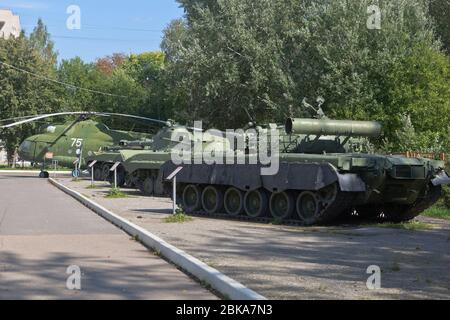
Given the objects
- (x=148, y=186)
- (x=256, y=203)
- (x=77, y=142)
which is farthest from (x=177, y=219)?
(x=77, y=142)

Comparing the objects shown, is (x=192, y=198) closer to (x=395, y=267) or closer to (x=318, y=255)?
(x=318, y=255)

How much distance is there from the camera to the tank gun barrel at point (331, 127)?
1533 centimetres

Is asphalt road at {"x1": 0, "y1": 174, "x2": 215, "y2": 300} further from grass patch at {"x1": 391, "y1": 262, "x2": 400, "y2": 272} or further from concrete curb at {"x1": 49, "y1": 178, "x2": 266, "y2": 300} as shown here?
grass patch at {"x1": 391, "y1": 262, "x2": 400, "y2": 272}

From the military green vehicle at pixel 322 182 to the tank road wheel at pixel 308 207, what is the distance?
0.07 feet

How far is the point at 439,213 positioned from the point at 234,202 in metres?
5.21

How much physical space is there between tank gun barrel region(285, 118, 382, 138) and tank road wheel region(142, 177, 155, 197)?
11582 mm

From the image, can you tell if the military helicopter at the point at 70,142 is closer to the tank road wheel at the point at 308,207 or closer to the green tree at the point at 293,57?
the green tree at the point at 293,57

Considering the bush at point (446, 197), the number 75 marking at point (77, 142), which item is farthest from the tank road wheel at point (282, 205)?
the number 75 marking at point (77, 142)

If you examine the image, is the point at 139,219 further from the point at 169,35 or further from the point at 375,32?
the point at 169,35

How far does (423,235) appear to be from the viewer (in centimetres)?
1316

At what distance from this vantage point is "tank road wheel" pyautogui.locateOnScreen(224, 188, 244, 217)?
54.9 ft

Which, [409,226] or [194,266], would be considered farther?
[409,226]

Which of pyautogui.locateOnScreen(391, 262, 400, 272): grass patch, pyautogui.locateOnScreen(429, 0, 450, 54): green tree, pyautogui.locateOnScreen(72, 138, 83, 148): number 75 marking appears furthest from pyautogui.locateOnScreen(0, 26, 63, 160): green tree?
pyautogui.locateOnScreen(391, 262, 400, 272): grass patch

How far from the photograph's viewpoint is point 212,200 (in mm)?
17719
